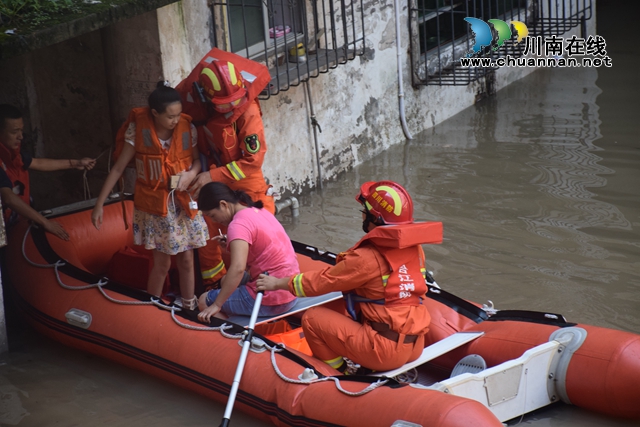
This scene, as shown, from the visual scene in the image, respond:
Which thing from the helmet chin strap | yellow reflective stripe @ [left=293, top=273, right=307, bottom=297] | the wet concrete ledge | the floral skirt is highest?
the wet concrete ledge

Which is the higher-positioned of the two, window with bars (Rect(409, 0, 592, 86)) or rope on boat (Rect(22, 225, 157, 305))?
window with bars (Rect(409, 0, 592, 86))

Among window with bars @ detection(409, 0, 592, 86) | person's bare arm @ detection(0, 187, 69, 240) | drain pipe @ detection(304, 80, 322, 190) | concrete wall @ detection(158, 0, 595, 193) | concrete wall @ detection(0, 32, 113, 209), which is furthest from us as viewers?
window with bars @ detection(409, 0, 592, 86)

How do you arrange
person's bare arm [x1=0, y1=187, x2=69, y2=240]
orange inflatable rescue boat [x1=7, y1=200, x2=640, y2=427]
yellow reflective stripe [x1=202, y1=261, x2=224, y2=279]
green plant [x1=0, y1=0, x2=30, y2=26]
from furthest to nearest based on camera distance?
yellow reflective stripe [x1=202, y1=261, x2=224, y2=279], person's bare arm [x1=0, y1=187, x2=69, y2=240], green plant [x1=0, y1=0, x2=30, y2=26], orange inflatable rescue boat [x1=7, y1=200, x2=640, y2=427]

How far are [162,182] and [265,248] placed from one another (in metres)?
0.69

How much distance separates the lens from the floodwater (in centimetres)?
380

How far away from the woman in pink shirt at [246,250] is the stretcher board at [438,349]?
73cm

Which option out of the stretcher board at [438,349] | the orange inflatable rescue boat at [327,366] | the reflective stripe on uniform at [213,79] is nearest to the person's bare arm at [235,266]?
the orange inflatable rescue boat at [327,366]

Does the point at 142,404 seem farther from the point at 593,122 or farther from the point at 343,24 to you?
the point at 593,122

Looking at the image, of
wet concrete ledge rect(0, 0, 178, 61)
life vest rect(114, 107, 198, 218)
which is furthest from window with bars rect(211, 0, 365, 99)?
life vest rect(114, 107, 198, 218)

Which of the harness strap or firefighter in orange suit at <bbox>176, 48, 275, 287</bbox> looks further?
firefighter in orange suit at <bbox>176, 48, 275, 287</bbox>

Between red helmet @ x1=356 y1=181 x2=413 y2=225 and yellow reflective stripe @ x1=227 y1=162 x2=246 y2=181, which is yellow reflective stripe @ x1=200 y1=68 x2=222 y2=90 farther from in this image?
red helmet @ x1=356 y1=181 x2=413 y2=225

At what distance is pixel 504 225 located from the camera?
18.6 feet

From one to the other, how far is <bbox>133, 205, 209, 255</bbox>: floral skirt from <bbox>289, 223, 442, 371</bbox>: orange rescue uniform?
3.21 ft

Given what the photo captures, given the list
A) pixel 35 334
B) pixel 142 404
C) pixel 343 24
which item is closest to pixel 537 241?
pixel 343 24
